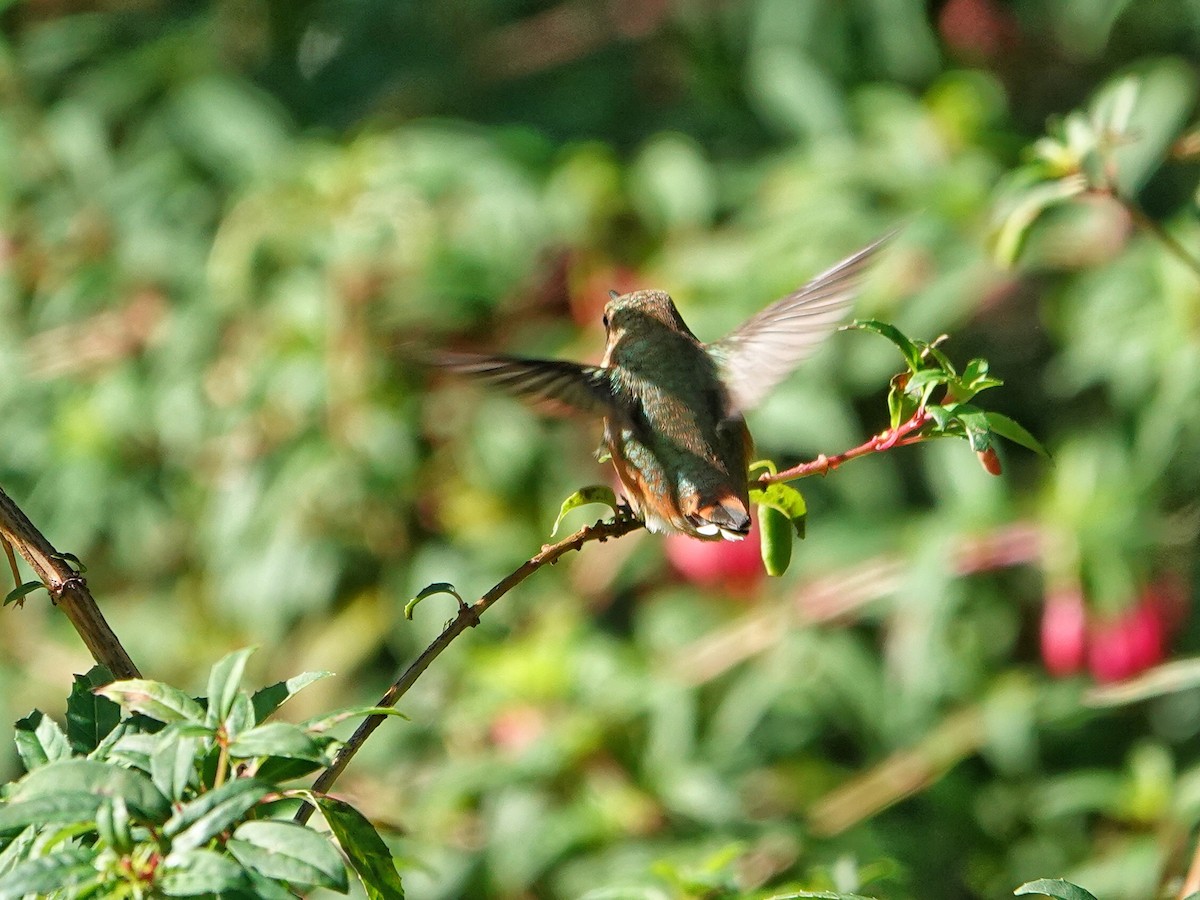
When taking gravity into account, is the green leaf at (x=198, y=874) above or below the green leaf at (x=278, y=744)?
below

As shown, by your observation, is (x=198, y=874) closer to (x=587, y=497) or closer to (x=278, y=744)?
(x=278, y=744)

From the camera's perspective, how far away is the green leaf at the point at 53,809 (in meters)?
0.80

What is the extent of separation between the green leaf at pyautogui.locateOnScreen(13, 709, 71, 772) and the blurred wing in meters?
0.46

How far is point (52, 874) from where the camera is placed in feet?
2.62

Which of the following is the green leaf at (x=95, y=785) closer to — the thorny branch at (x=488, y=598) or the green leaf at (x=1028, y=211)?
the thorny branch at (x=488, y=598)

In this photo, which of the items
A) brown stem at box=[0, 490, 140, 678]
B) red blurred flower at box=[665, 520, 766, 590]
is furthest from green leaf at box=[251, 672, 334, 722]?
red blurred flower at box=[665, 520, 766, 590]

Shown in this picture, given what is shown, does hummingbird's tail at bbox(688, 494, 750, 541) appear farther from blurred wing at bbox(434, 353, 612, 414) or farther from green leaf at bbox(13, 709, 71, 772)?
green leaf at bbox(13, 709, 71, 772)

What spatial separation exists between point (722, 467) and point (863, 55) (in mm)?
2315

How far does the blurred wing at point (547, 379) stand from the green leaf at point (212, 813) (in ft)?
1.75

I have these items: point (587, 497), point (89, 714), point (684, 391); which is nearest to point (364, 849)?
point (89, 714)

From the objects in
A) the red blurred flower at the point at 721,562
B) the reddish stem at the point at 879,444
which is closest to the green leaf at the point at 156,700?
the reddish stem at the point at 879,444

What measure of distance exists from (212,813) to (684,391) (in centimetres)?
90

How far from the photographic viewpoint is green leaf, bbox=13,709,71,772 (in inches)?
37.6

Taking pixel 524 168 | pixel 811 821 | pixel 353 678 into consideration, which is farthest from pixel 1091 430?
pixel 353 678
